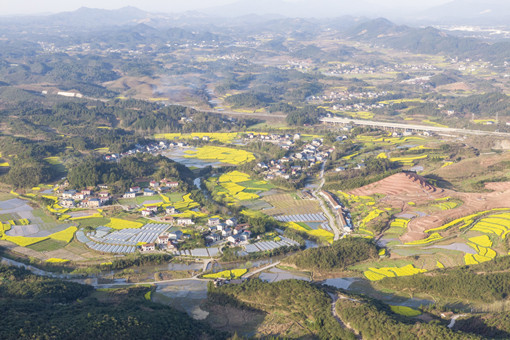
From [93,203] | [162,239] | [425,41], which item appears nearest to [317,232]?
[162,239]

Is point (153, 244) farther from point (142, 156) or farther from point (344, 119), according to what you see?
point (344, 119)

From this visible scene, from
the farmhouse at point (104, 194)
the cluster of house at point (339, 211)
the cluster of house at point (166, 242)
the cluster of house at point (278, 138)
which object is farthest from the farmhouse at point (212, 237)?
the cluster of house at point (278, 138)

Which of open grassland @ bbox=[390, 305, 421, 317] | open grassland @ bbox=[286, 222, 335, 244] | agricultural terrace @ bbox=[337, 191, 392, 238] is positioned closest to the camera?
open grassland @ bbox=[390, 305, 421, 317]

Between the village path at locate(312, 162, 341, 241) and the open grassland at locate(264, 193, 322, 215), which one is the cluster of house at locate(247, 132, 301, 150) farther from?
the open grassland at locate(264, 193, 322, 215)

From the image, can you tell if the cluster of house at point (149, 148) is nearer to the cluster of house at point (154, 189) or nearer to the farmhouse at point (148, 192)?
the cluster of house at point (154, 189)

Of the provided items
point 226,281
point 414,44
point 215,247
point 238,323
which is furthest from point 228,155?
point 414,44

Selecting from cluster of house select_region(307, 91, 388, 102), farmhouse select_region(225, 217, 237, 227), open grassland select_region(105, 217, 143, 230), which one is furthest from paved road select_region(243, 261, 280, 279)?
cluster of house select_region(307, 91, 388, 102)
